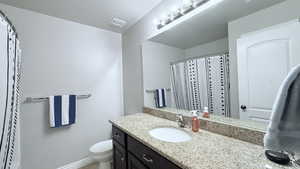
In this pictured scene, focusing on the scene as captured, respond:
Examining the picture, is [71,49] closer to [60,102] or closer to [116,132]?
[60,102]

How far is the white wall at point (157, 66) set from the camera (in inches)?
67.8

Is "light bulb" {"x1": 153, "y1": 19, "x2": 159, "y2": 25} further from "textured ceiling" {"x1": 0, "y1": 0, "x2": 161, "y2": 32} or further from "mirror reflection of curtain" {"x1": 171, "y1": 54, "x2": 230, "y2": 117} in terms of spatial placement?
"mirror reflection of curtain" {"x1": 171, "y1": 54, "x2": 230, "y2": 117}

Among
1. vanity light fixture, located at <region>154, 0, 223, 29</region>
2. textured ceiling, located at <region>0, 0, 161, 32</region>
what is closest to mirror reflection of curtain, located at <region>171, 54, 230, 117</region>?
vanity light fixture, located at <region>154, 0, 223, 29</region>

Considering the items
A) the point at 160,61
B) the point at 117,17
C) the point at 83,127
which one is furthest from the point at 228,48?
the point at 83,127

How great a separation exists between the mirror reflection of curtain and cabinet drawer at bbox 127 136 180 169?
0.72 m

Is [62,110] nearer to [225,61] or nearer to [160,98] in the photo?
[160,98]

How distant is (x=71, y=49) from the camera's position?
6.45ft

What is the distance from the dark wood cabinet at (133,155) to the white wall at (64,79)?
0.87 meters

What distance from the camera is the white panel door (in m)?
0.80

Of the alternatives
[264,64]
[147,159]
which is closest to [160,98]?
[147,159]

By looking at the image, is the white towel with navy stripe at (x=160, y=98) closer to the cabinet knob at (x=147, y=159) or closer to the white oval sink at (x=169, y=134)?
the white oval sink at (x=169, y=134)

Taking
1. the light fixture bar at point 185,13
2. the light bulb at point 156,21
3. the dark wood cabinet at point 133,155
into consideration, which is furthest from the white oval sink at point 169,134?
the light bulb at point 156,21

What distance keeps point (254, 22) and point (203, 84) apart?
65 cm

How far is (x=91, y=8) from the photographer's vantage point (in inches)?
A: 67.2
